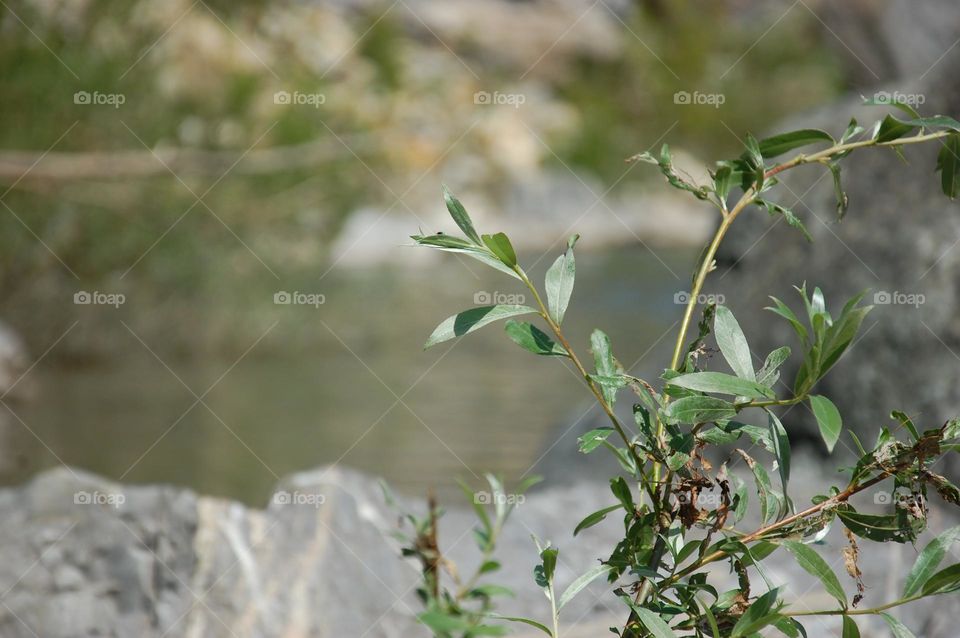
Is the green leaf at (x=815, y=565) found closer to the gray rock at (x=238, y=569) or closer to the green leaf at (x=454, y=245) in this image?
the green leaf at (x=454, y=245)

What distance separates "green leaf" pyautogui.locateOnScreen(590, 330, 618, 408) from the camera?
0.70 meters

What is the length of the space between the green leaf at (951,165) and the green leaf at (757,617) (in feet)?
1.14

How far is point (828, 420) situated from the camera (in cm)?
60

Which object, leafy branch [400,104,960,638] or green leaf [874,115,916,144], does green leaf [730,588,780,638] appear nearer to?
leafy branch [400,104,960,638]

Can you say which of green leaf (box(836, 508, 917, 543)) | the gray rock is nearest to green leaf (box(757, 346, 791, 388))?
green leaf (box(836, 508, 917, 543))

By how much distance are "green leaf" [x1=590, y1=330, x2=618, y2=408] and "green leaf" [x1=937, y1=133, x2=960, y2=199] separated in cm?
29

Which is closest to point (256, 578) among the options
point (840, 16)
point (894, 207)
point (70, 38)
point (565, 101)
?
point (894, 207)

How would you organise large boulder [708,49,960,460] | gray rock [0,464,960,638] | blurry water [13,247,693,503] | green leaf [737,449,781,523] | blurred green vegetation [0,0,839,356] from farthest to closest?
blurred green vegetation [0,0,839,356] → blurry water [13,247,693,503] → large boulder [708,49,960,460] → gray rock [0,464,960,638] → green leaf [737,449,781,523]

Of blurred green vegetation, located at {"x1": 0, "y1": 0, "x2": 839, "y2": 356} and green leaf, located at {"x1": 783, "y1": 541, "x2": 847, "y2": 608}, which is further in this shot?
blurred green vegetation, located at {"x1": 0, "y1": 0, "x2": 839, "y2": 356}

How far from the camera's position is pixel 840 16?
9195 mm

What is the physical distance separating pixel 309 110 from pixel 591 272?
406 centimetres

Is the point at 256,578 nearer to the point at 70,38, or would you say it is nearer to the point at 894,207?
the point at 894,207

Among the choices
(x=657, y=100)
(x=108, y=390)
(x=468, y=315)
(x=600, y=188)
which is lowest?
(x=108, y=390)

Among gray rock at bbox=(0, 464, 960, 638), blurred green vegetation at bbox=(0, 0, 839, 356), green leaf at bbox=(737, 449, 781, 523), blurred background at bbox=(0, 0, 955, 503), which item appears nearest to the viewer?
green leaf at bbox=(737, 449, 781, 523)
